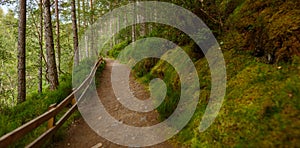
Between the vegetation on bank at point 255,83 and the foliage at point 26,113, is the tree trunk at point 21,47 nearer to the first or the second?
the foliage at point 26,113

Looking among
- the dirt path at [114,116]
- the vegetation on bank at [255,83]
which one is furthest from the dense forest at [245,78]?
the dirt path at [114,116]

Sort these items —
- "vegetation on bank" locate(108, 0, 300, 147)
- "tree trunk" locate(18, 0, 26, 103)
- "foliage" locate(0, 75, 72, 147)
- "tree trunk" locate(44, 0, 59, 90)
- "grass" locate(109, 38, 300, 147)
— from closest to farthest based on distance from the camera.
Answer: "grass" locate(109, 38, 300, 147)
"vegetation on bank" locate(108, 0, 300, 147)
"foliage" locate(0, 75, 72, 147)
"tree trunk" locate(18, 0, 26, 103)
"tree trunk" locate(44, 0, 59, 90)

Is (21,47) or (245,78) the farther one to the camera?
(21,47)

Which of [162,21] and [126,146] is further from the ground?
[162,21]

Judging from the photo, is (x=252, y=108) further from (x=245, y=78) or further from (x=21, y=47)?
(x=21, y=47)

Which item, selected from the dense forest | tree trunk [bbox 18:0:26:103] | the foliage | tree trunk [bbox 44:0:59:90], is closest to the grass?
the dense forest

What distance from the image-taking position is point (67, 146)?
5.24 metres

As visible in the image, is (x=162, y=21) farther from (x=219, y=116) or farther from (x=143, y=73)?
(x=219, y=116)

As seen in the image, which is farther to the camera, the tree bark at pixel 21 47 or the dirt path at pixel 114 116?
the tree bark at pixel 21 47

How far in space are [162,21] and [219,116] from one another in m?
6.95

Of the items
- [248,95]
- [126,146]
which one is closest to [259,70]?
[248,95]

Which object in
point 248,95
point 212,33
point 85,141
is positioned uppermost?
point 212,33

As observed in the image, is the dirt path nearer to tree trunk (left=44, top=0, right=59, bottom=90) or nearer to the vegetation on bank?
the vegetation on bank

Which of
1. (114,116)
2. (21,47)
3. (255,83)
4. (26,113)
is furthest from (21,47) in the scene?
(255,83)
